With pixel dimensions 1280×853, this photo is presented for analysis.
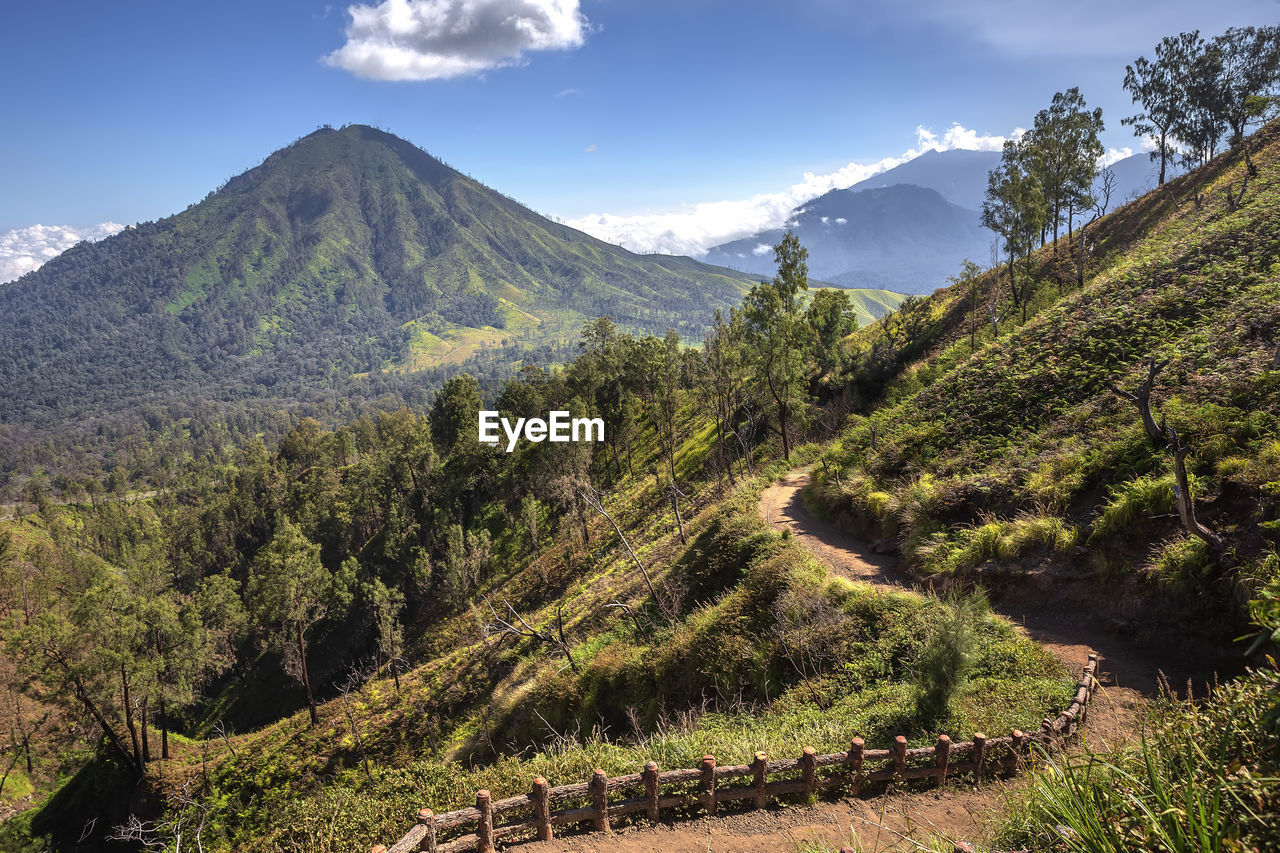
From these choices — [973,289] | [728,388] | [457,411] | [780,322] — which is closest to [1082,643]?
[780,322]

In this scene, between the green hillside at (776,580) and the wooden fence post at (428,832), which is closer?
the wooden fence post at (428,832)

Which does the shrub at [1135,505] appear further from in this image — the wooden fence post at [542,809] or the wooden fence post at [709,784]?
the wooden fence post at [542,809]

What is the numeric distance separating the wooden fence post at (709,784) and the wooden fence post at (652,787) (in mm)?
841

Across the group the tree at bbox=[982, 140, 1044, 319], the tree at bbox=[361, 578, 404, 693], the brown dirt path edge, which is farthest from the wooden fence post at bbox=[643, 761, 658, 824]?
the tree at bbox=[982, 140, 1044, 319]

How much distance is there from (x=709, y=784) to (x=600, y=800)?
1.88 metres

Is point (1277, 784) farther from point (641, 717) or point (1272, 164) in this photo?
point (1272, 164)

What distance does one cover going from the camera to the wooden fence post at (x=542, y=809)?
9023 millimetres

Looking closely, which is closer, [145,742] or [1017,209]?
[1017,209]

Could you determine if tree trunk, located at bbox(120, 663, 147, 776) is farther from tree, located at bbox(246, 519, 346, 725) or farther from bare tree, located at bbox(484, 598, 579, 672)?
bare tree, located at bbox(484, 598, 579, 672)

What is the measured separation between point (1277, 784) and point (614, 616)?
23057 millimetres

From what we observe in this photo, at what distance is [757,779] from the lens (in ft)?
31.4

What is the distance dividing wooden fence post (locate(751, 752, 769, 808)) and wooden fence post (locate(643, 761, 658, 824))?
1.69 metres

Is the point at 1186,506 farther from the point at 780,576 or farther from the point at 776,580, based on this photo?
the point at 776,580

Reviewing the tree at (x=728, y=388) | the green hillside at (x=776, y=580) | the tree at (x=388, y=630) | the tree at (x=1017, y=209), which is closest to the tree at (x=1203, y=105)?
the green hillside at (x=776, y=580)
